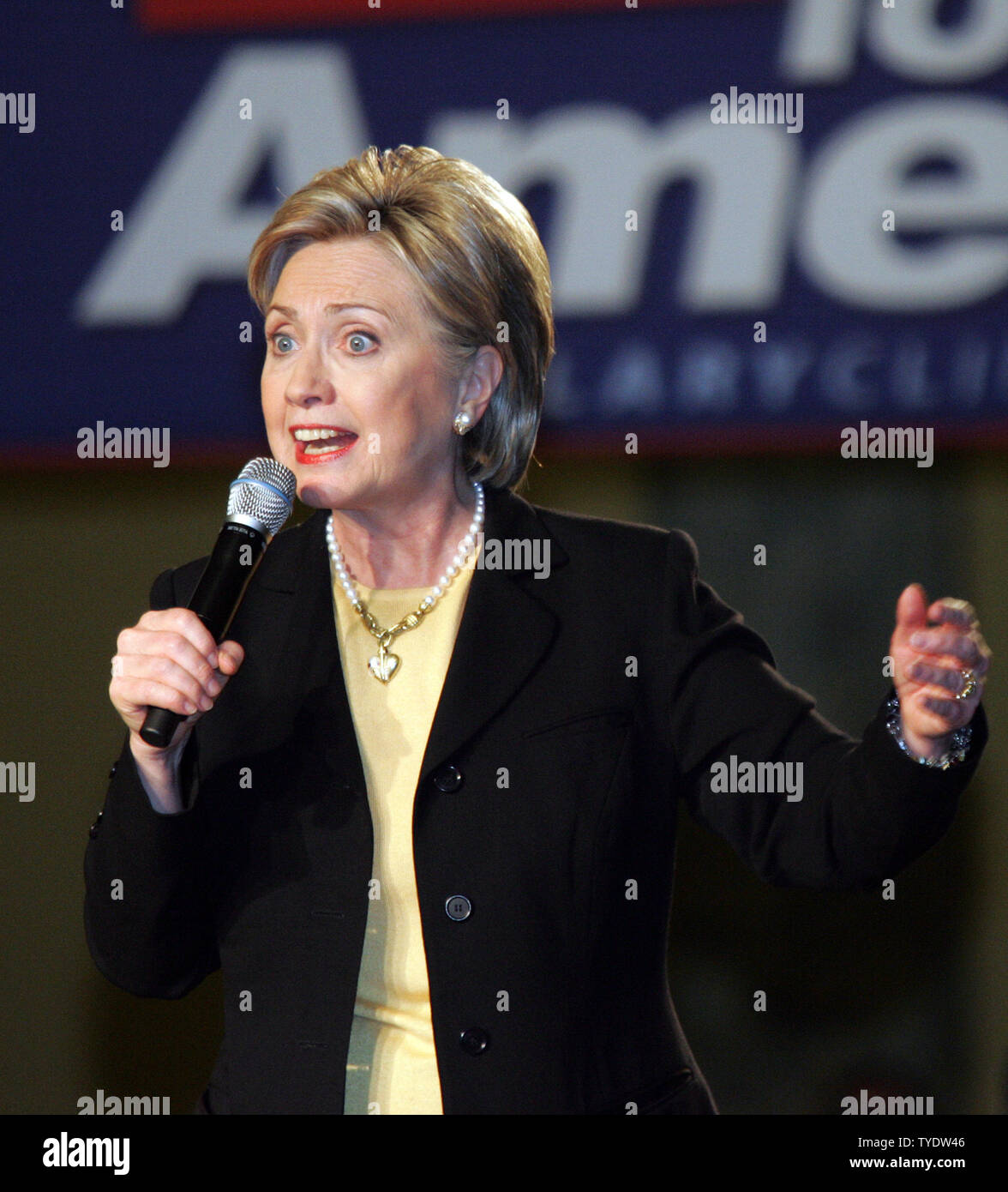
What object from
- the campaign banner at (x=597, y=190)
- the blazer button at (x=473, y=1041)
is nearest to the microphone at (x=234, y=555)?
the blazer button at (x=473, y=1041)

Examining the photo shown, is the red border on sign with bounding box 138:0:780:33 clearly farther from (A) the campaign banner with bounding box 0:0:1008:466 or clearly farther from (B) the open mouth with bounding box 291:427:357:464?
(B) the open mouth with bounding box 291:427:357:464

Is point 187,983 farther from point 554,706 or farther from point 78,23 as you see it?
point 78,23

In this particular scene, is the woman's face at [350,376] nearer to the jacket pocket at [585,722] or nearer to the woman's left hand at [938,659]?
the jacket pocket at [585,722]

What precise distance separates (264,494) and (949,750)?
2.71 ft

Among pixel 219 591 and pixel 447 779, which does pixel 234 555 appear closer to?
pixel 219 591

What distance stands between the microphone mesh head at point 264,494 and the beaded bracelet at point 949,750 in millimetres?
733

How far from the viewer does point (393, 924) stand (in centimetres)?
174

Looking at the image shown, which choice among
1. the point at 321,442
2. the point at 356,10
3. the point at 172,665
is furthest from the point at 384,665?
the point at 356,10

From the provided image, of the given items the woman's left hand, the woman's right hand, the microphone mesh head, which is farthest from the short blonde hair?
the woman's left hand

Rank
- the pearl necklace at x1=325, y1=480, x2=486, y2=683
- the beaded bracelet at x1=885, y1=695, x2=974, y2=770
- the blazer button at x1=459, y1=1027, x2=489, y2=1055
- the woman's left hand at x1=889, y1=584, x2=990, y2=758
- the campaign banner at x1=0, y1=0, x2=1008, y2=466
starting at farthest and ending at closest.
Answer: the campaign banner at x1=0, y1=0, x2=1008, y2=466
the pearl necklace at x1=325, y1=480, x2=486, y2=683
the blazer button at x1=459, y1=1027, x2=489, y2=1055
the beaded bracelet at x1=885, y1=695, x2=974, y2=770
the woman's left hand at x1=889, y1=584, x2=990, y2=758

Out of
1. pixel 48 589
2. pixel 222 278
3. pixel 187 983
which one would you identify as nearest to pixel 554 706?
pixel 187 983

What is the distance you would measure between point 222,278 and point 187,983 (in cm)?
191

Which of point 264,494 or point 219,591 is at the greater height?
point 264,494

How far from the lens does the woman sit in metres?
1.71
